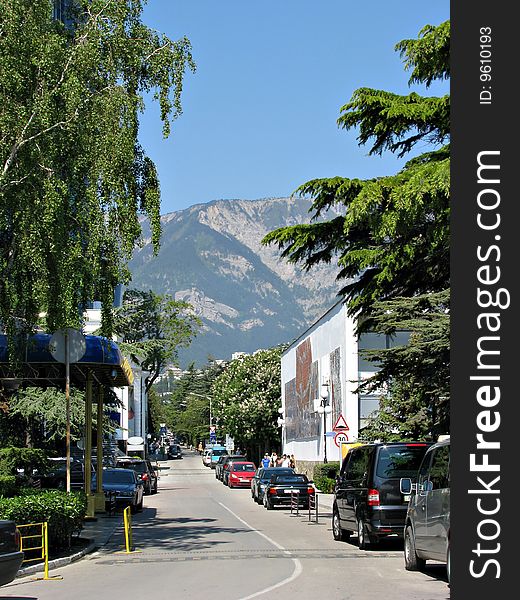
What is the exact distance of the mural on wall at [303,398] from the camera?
205ft

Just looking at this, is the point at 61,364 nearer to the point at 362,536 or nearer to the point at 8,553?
the point at 362,536

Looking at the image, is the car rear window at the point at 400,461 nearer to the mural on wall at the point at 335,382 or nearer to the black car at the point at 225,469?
the mural on wall at the point at 335,382

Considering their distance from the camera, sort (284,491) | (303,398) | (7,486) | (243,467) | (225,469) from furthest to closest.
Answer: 1. (225,469)
2. (303,398)
3. (243,467)
4. (284,491)
5. (7,486)

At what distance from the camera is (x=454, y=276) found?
820 cm

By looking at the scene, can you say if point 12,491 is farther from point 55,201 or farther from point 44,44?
point 44,44

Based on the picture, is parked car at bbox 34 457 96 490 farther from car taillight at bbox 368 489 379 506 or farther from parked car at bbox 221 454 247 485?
parked car at bbox 221 454 247 485

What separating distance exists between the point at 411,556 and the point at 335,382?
125ft

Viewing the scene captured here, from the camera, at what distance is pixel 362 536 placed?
2080 cm

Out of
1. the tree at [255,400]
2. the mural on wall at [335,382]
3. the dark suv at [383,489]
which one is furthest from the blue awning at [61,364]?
the tree at [255,400]

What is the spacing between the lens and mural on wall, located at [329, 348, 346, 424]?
5356 cm

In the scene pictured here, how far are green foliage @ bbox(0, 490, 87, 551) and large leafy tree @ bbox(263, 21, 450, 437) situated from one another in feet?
23.1

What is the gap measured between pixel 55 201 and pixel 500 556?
13.3 meters

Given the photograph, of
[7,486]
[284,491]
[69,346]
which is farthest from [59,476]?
[7,486]

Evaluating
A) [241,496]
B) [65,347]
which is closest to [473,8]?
[65,347]
